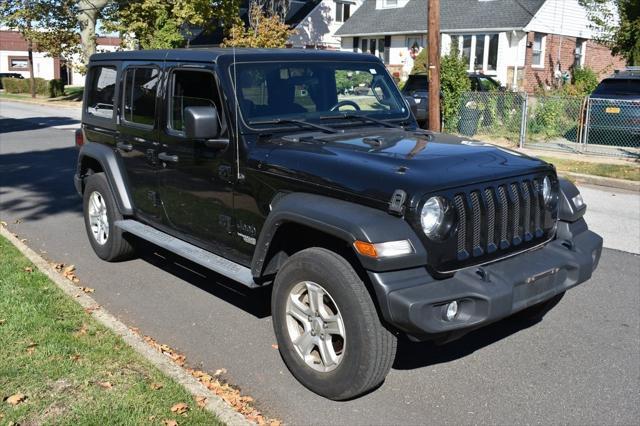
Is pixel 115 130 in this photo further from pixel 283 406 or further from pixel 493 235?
pixel 493 235

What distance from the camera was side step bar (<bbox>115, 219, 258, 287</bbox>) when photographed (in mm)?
4535

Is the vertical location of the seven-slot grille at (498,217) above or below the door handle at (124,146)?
below

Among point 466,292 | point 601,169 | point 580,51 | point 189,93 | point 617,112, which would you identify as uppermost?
point 580,51

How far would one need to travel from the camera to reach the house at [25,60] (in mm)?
Answer: 70312

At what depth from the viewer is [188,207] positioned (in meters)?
5.21

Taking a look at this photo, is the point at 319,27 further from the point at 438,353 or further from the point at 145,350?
the point at 145,350

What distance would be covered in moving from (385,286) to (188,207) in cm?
226

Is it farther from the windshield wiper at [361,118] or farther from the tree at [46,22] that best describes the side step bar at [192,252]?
the tree at [46,22]

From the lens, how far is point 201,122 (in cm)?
446

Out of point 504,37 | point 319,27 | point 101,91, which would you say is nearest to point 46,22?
point 319,27

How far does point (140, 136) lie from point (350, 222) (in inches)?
112

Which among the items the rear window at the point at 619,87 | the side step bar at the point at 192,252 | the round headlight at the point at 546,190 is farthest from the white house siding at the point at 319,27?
the round headlight at the point at 546,190

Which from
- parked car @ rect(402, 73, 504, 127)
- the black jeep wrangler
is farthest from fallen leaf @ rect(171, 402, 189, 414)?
parked car @ rect(402, 73, 504, 127)

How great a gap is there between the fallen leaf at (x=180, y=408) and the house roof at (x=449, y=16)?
29.2m
